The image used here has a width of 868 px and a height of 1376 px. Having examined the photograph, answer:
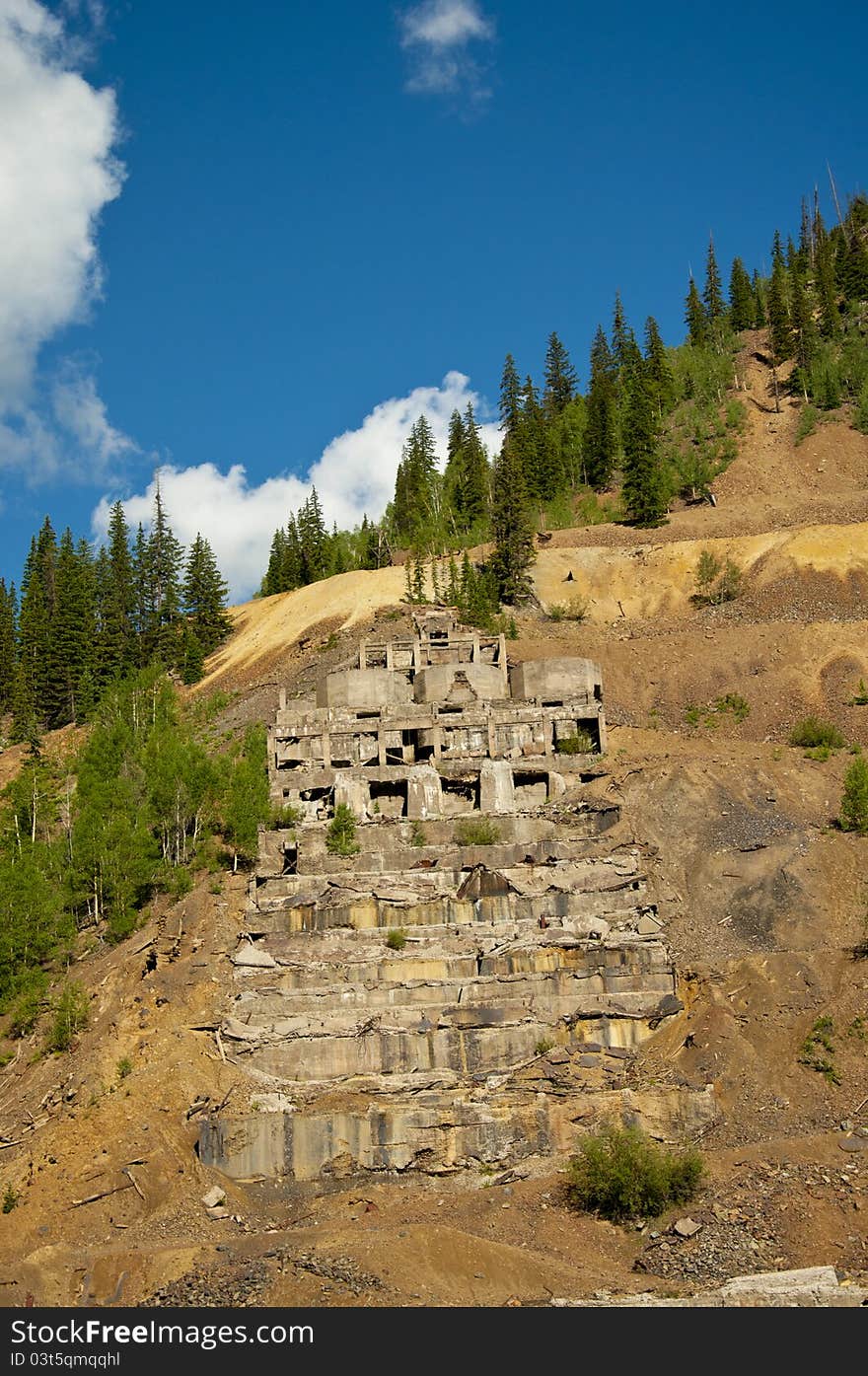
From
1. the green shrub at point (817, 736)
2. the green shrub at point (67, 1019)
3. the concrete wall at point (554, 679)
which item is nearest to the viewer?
the green shrub at point (67, 1019)

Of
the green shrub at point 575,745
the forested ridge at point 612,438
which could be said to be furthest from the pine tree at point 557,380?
the green shrub at point 575,745

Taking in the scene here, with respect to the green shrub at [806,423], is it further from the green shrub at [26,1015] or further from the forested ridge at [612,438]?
the green shrub at [26,1015]

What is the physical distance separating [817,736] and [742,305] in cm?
7497

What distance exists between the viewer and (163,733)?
56781 millimetres

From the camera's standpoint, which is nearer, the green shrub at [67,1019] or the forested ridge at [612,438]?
the green shrub at [67,1019]

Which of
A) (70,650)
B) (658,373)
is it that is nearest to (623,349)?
(658,373)

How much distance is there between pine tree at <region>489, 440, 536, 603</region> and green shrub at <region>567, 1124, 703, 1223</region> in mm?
43279

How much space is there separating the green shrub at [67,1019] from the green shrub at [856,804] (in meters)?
25.0

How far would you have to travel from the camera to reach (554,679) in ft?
180

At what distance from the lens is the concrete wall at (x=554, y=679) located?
54781 mm

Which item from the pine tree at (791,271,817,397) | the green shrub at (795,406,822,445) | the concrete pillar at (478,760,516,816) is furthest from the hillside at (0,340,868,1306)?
the pine tree at (791,271,817,397)

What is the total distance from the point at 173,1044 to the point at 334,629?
125 feet

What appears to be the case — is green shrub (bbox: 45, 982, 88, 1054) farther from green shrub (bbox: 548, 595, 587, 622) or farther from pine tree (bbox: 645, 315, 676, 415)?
pine tree (bbox: 645, 315, 676, 415)

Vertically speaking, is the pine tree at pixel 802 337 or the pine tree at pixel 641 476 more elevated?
the pine tree at pixel 802 337
